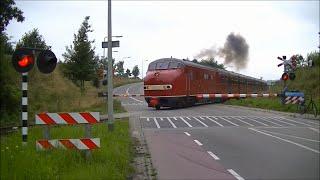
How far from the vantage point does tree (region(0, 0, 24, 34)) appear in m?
32.2

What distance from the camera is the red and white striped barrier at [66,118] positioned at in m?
11.4

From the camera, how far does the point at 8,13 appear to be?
3425cm

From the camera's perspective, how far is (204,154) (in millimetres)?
14906

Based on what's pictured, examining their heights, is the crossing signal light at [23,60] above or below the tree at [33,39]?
below

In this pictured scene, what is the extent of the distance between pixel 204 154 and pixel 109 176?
18.6 ft

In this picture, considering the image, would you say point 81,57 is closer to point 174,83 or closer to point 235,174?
point 174,83

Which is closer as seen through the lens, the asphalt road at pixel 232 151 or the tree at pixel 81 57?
the asphalt road at pixel 232 151

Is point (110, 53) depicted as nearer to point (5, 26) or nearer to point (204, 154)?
point (204, 154)

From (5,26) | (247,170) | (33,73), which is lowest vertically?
(247,170)

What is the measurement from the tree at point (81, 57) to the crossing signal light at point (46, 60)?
36643 mm

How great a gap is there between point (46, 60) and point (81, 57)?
3722cm

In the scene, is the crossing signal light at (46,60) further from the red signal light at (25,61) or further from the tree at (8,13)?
the tree at (8,13)

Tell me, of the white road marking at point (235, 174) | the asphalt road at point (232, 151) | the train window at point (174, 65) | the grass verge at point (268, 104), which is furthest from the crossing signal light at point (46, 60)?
the grass verge at point (268, 104)

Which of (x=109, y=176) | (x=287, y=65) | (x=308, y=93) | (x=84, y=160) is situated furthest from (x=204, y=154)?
(x=308, y=93)
